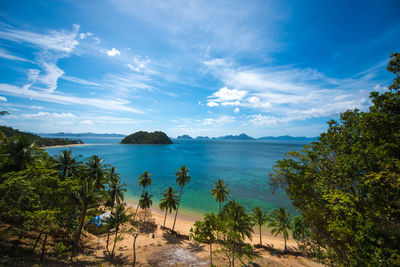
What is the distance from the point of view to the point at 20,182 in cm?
1312

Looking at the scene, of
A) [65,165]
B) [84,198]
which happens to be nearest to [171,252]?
[84,198]

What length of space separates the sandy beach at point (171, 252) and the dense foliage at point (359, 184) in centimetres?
1255

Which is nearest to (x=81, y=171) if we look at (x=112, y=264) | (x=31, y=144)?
(x=31, y=144)

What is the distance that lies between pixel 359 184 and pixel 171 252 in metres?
26.9

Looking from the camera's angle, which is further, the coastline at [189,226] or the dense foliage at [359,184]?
the coastline at [189,226]

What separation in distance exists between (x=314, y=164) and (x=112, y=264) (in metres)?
27.2

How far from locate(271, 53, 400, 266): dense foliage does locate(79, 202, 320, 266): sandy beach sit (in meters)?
12.5

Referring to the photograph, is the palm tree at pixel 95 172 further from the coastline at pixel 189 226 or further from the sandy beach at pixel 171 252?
the coastline at pixel 189 226

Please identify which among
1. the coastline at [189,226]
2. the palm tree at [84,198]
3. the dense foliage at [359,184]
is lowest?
the coastline at [189,226]

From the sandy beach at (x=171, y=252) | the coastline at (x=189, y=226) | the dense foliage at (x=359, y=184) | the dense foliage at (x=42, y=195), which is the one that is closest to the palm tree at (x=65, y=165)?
the dense foliage at (x=42, y=195)

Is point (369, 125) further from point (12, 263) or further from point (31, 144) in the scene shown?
point (31, 144)

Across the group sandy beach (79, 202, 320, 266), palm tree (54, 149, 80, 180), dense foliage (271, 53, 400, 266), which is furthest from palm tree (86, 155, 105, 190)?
dense foliage (271, 53, 400, 266)

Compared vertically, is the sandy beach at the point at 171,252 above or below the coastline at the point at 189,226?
above

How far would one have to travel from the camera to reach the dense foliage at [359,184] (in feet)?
25.9
